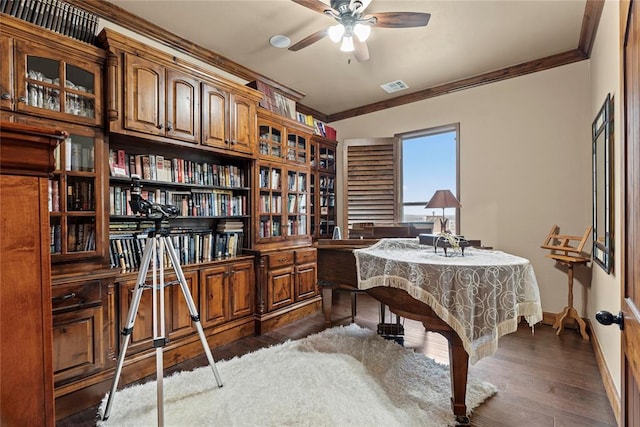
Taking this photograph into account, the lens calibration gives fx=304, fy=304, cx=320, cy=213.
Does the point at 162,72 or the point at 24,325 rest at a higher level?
the point at 162,72

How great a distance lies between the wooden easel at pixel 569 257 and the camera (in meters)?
2.74

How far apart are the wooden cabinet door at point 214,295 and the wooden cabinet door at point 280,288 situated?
0.48 meters

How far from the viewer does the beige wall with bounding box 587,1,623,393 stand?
1.79 meters

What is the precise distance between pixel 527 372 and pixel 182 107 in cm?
334

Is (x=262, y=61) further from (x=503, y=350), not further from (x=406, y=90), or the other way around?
(x=503, y=350)

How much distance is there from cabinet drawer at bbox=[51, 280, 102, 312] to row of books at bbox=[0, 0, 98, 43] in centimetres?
166

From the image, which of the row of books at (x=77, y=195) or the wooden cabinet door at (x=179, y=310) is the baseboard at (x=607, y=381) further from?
the row of books at (x=77, y=195)

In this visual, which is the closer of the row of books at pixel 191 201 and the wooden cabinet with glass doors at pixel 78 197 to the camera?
the wooden cabinet with glass doors at pixel 78 197

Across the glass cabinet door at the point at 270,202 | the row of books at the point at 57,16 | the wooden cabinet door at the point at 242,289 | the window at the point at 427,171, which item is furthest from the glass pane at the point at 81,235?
the window at the point at 427,171

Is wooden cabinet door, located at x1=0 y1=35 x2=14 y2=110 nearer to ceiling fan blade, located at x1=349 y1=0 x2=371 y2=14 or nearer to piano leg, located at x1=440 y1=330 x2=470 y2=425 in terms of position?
ceiling fan blade, located at x1=349 y1=0 x2=371 y2=14

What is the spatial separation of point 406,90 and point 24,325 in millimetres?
4178

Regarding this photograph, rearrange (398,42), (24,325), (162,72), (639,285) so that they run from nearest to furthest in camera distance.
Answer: (24,325), (639,285), (162,72), (398,42)

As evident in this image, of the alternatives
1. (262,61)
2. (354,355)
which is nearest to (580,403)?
(354,355)

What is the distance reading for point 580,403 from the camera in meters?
1.85
